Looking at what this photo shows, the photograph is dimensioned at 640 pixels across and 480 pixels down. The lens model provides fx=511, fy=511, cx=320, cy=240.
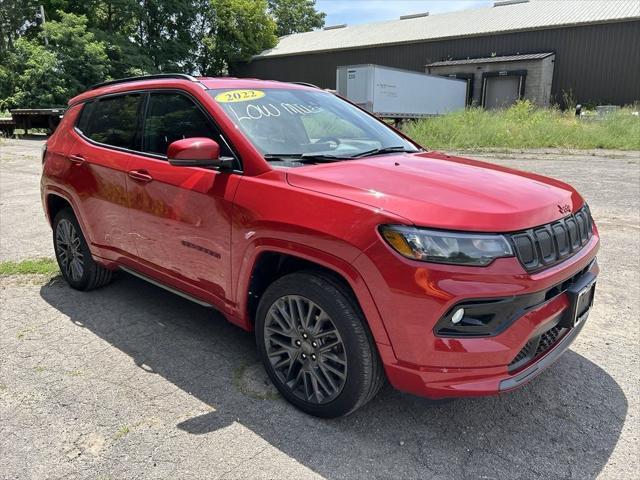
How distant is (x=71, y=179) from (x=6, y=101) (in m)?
29.2

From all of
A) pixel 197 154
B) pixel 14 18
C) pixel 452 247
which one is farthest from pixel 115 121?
pixel 14 18

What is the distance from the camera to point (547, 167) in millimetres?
12734

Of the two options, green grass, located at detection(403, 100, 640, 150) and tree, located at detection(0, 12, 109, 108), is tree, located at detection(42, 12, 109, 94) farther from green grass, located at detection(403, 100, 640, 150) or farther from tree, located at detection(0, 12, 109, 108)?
green grass, located at detection(403, 100, 640, 150)

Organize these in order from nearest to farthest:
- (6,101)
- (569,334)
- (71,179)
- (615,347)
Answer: (569,334), (615,347), (71,179), (6,101)

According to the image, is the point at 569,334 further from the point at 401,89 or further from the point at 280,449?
the point at 401,89

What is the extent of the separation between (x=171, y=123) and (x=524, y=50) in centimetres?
3585

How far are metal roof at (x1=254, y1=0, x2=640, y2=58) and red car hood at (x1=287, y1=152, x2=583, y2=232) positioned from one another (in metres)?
34.1

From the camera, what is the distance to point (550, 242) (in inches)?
95.9

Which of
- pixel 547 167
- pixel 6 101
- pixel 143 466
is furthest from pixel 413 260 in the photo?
pixel 6 101

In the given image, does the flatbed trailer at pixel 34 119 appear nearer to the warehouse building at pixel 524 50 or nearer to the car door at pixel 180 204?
the car door at pixel 180 204

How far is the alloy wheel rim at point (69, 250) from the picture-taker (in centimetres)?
446

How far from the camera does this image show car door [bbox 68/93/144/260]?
12.4ft

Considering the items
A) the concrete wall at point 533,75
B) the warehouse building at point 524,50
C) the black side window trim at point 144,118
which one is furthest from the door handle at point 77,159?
the warehouse building at point 524,50

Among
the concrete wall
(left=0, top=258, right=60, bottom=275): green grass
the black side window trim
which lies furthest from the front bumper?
the concrete wall
